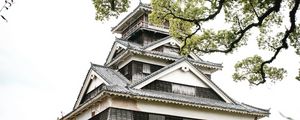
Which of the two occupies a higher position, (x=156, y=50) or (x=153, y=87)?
(x=156, y=50)

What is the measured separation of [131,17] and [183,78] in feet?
22.8

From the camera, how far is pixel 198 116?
949 inches

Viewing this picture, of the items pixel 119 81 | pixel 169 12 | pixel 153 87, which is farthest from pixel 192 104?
pixel 169 12

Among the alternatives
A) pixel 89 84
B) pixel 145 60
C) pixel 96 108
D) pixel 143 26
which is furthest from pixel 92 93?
pixel 143 26

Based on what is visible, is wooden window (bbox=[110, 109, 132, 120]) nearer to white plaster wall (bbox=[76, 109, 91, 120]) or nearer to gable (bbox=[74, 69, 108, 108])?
white plaster wall (bbox=[76, 109, 91, 120])

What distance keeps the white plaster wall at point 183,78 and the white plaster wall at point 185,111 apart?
216cm

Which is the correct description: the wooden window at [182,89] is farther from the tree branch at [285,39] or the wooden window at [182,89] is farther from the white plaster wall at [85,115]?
the tree branch at [285,39]

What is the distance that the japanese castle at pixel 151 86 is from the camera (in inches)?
882

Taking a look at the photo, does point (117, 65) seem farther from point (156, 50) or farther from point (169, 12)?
point (169, 12)

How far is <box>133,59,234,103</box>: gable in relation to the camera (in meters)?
24.3

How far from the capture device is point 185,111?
937 inches

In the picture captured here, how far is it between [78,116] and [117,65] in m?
4.47

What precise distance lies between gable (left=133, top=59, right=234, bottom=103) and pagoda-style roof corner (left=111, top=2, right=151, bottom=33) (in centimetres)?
517

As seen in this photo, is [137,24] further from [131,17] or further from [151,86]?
[151,86]
